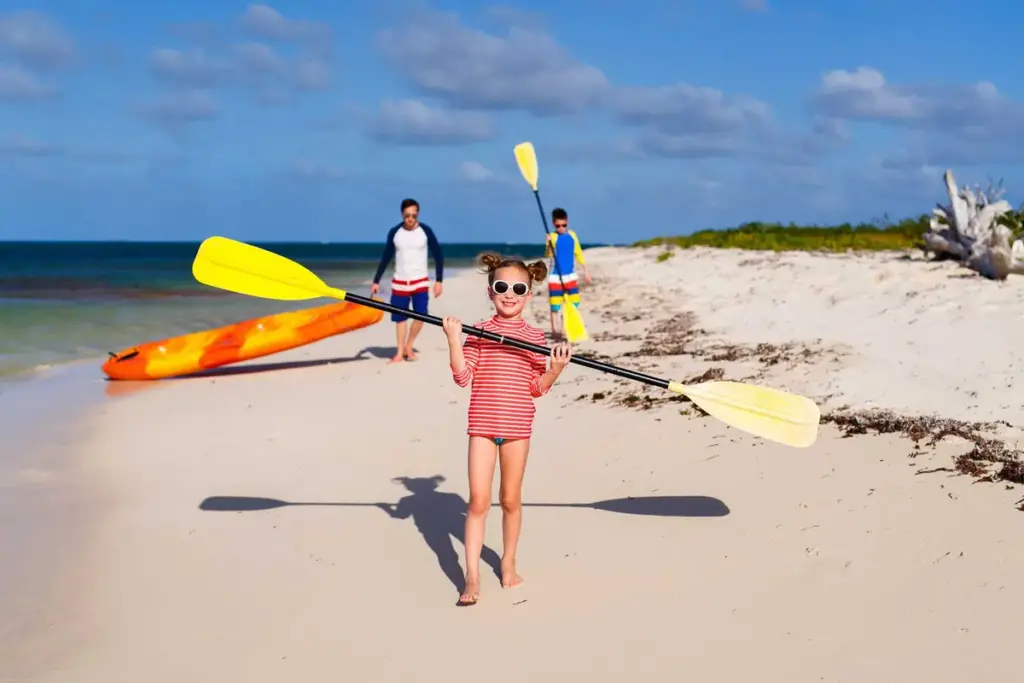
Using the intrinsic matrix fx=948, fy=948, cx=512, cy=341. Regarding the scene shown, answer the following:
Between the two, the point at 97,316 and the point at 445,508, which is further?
the point at 97,316

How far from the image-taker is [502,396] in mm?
3912

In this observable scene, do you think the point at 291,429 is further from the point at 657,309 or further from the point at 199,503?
the point at 657,309

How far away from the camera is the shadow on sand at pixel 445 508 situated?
4.58 meters

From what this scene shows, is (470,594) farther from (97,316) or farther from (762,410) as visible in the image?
(97,316)

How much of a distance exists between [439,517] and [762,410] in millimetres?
1776

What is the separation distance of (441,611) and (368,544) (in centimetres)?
92

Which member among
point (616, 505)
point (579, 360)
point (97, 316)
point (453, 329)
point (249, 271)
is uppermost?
point (249, 271)

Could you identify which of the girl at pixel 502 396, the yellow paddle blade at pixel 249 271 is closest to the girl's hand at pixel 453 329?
the girl at pixel 502 396

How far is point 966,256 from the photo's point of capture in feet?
43.8

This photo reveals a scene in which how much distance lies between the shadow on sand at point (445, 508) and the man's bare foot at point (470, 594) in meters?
0.42

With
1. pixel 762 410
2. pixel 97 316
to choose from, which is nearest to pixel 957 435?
pixel 762 410

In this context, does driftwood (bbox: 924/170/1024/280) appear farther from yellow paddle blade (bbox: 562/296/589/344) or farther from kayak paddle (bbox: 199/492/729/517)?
kayak paddle (bbox: 199/492/729/517)

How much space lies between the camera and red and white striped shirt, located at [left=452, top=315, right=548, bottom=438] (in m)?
3.88

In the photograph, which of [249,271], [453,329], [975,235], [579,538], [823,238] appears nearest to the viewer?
[453,329]
